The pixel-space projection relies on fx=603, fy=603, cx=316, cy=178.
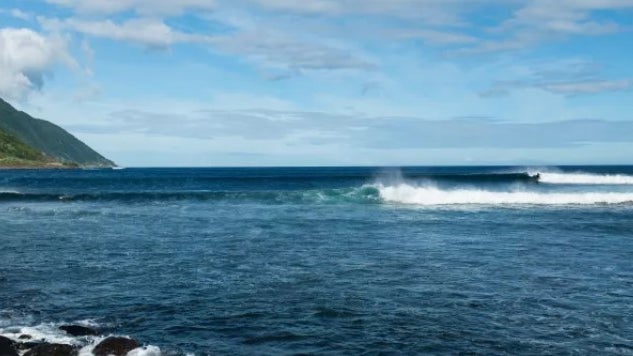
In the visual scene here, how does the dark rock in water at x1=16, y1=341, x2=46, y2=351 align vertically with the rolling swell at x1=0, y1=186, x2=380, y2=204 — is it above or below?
below

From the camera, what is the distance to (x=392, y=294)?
75.0ft

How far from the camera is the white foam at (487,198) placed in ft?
227

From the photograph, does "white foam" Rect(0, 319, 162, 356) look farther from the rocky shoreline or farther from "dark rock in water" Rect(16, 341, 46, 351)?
"dark rock in water" Rect(16, 341, 46, 351)

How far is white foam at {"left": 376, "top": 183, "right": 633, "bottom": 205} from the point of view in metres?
69.1

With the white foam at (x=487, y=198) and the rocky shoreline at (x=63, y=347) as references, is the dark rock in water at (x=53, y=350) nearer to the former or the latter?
the rocky shoreline at (x=63, y=347)

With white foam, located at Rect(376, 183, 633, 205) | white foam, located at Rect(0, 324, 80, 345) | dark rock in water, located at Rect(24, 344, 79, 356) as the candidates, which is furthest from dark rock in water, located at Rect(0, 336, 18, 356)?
white foam, located at Rect(376, 183, 633, 205)

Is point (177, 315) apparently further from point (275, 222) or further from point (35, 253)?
point (275, 222)

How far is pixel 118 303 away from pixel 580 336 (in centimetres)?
1552

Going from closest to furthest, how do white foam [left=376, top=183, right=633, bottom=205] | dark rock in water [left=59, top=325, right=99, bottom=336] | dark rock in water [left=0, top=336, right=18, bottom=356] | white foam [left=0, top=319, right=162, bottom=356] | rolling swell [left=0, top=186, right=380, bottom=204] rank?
dark rock in water [left=0, top=336, right=18, bottom=356] → white foam [left=0, top=319, right=162, bottom=356] → dark rock in water [left=59, top=325, right=99, bottom=336] → white foam [left=376, top=183, right=633, bottom=205] → rolling swell [left=0, top=186, right=380, bottom=204]

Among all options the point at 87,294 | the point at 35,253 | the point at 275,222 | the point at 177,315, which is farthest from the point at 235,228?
the point at 177,315

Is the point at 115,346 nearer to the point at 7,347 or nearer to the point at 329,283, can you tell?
the point at 7,347

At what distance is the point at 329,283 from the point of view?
81.0 ft

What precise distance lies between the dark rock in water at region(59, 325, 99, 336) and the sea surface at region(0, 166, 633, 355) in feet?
1.07

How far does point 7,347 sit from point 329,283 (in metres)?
12.2
